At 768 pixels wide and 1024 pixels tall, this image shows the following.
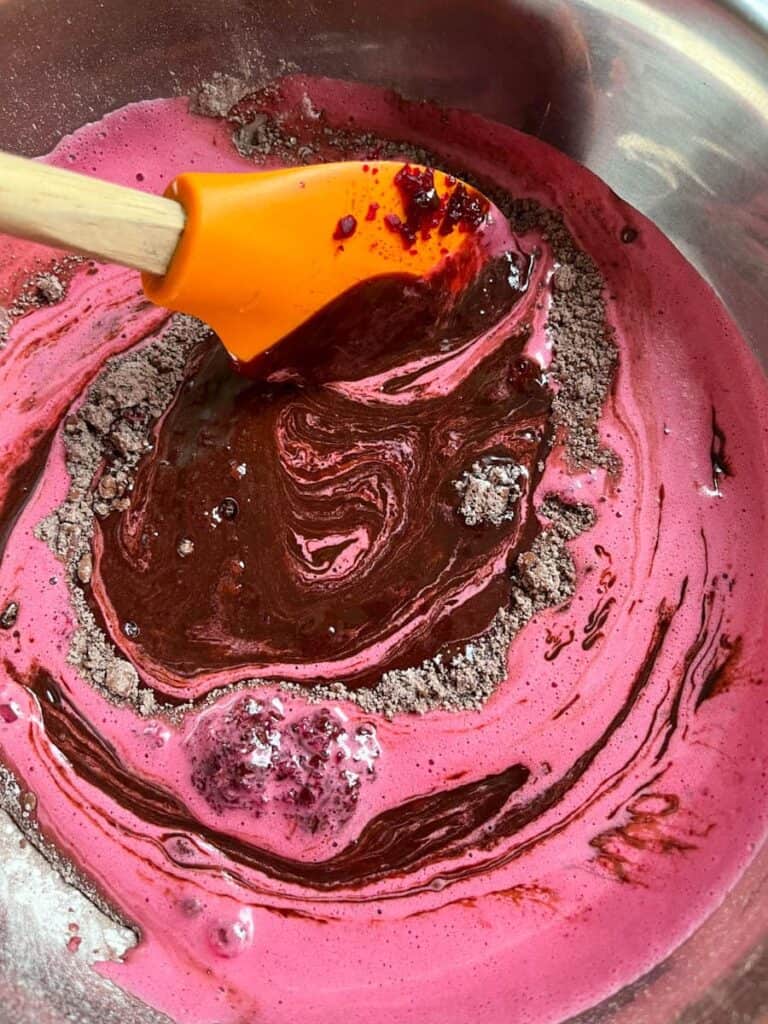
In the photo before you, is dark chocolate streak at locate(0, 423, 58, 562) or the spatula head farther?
dark chocolate streak at locate(0, 423, 58, 562)

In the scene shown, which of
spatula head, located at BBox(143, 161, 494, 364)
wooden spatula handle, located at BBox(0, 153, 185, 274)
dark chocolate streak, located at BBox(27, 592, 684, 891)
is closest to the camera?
wooden spatula handle, located at BBox(0, 153, 185, 274)

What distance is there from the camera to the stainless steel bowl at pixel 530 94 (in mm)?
1389

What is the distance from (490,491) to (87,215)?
810 millimetres

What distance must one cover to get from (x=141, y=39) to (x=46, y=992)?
169cm

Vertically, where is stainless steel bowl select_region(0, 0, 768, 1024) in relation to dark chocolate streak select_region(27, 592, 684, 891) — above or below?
above

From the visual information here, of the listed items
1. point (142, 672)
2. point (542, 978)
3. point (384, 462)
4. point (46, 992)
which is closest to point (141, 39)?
point (384, 462)

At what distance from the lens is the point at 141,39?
154 centimetres

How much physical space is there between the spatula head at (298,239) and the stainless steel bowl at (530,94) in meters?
0.27

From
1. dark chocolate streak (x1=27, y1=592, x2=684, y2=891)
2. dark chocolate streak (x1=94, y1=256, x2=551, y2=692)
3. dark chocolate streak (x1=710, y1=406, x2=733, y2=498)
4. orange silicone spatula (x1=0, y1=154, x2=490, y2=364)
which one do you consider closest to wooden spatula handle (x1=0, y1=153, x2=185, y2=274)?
orange silicone spatula (x1=0, y1=154, x2=490, y2=364)

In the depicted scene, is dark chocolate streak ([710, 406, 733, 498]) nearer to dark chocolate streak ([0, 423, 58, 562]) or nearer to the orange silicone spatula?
the orange silicone spatula

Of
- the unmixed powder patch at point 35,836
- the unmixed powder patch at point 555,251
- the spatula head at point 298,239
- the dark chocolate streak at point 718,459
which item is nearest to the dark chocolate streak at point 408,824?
the unmixed powder patch at point 35,836

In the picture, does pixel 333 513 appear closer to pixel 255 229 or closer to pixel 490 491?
pixel 490 491

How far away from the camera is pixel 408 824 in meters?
1.49

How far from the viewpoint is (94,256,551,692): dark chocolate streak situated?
5.00ft
